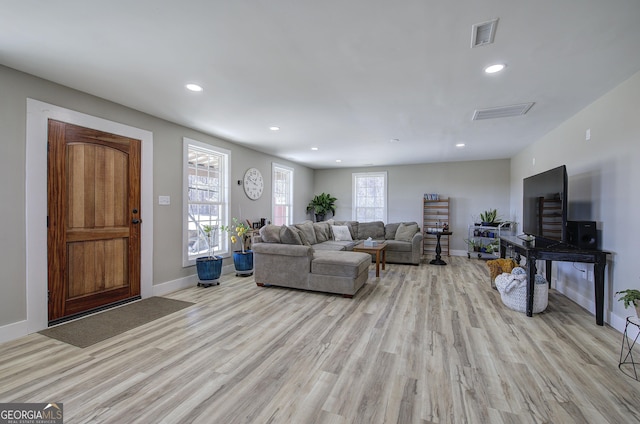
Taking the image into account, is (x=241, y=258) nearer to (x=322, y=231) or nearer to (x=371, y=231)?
(x=322, y=231)

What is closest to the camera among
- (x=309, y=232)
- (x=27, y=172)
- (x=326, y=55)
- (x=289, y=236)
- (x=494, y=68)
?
(x=326, y=55)

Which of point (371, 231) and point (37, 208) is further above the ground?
point (37, 208)

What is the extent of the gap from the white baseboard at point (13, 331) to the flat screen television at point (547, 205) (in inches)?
216

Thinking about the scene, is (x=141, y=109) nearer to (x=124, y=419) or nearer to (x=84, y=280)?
(x=84, y=280)

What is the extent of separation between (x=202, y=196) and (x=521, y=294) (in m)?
4.74

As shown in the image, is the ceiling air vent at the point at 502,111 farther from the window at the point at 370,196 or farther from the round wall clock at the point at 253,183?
the window at the point at 370,196

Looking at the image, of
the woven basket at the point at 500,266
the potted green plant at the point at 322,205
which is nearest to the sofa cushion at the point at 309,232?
the potted green plant at the point at 322,205

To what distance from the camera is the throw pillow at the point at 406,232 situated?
6188 millimetres

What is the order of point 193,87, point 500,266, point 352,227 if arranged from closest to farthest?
point 193,87, point 500,266, point 352,227

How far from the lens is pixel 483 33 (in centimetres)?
194

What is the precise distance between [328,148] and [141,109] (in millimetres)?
3287

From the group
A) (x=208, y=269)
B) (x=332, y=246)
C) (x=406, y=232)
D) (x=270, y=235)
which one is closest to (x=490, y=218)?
(x=406, y=232)

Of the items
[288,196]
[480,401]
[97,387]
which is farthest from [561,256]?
[288,196]

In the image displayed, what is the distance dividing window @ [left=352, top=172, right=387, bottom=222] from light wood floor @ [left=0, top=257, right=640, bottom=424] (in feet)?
16.0
